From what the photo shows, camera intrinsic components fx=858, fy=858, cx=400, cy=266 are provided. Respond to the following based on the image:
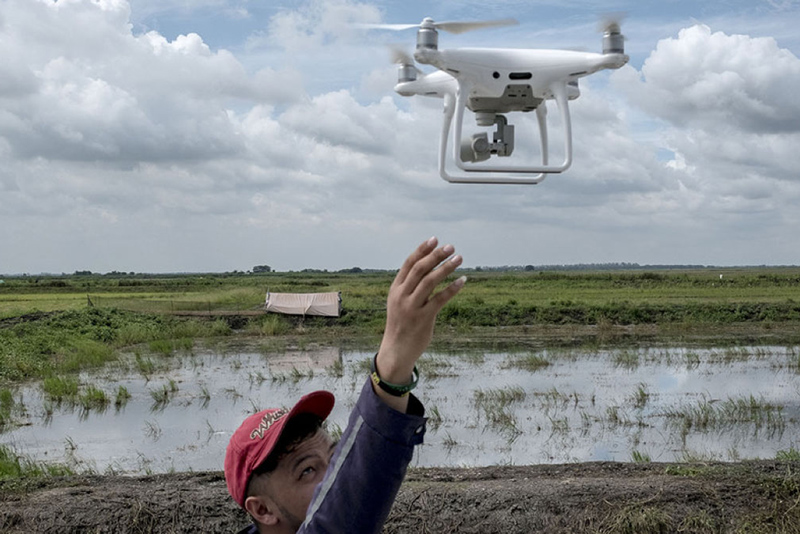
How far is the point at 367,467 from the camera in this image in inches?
47.3

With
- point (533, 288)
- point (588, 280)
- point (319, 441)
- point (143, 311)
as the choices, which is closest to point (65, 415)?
point (319, 441)

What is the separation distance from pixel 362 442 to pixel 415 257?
0.97ft

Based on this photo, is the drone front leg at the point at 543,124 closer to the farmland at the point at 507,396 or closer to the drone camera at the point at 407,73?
the drone camera at the point at 407,73

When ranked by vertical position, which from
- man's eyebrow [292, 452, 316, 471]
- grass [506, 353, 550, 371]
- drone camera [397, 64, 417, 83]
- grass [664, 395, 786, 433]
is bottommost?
grass [664, 395, 786, 433]

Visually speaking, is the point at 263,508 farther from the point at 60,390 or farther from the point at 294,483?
the point at 60,390

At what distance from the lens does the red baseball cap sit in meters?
1.50

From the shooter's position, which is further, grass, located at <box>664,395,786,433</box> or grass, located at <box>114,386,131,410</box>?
grass, located at <box>114,386,131,410</box>

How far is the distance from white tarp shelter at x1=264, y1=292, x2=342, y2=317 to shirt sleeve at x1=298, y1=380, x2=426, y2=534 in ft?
85.2

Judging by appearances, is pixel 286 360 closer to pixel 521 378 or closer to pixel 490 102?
pixel 521 378

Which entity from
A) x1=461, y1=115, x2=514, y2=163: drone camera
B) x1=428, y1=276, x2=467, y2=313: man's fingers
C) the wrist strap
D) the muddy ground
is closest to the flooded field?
the muddy ground

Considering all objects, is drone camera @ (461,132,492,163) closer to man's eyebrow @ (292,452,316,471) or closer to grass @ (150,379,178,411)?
man's eyebrow @ (292,452,316,471)

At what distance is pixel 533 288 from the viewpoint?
49438 millimetres

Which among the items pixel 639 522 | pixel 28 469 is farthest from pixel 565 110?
pixel 28 469

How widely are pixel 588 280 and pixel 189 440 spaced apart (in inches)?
1898
